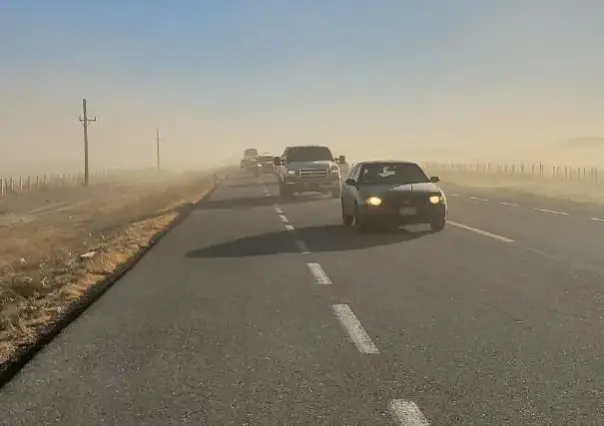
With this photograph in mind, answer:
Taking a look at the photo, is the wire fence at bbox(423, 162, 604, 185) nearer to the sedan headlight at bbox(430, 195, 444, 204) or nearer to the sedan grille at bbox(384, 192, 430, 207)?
the sedan headlight at bbox(430, 195, 444, 204)

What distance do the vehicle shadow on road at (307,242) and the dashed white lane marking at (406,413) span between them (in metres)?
8.52

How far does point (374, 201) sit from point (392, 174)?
5.36 feet

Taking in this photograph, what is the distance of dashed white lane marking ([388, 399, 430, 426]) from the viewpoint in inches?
179

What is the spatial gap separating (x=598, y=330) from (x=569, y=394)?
2.20 metres

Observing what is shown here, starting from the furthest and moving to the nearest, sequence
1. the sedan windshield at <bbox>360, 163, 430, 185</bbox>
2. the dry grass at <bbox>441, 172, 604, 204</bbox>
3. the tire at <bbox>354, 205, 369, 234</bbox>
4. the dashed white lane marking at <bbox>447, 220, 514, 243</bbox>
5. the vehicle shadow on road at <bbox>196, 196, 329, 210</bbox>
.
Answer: the dry grass at <bbox>441, 172, 604, 204</bbox>
the vehicle shadow on road at <bbox>196, 196, 329, 210</bbox>
the sedan windshield at <bbox>360, 163, 430, 185</bbox>
the tire at <bbox>354, 205, 369, 234</bbox>
the dashed white lane marking at <bbox>447, 220, 514, 243</bbox>

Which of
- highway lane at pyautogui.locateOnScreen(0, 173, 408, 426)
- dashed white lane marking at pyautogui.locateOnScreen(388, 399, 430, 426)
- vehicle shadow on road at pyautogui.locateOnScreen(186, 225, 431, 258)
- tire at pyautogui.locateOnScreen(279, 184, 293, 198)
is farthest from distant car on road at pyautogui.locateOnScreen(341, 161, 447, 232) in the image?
tire at pyautogui.locateOnScreen(279, 184, 293, 198)

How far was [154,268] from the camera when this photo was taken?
38.7ft

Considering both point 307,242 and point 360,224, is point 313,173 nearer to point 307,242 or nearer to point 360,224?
point 360,224

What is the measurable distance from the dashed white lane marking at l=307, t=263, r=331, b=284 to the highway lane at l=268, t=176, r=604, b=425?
15 cm

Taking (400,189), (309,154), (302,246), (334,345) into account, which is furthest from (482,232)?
(309,154)

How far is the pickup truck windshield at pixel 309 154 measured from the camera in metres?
33.7

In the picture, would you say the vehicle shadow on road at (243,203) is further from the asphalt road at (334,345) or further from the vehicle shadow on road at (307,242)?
the asphalt road at (334,345)

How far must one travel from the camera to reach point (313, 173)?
104ft

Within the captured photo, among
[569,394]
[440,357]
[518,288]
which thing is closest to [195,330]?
[440,357]
